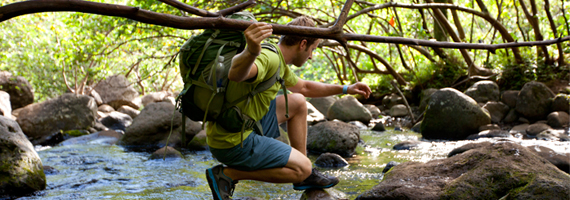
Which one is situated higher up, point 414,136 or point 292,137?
point 292,137

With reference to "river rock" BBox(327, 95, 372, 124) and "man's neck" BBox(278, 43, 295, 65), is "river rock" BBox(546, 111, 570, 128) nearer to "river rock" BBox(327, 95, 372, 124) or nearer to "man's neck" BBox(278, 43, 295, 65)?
"river rock" BBox(327, 95, 372, 124)

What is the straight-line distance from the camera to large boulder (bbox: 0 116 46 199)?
4.14 metres

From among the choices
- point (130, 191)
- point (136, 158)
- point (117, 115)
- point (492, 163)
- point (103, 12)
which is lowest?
point (117, 115)

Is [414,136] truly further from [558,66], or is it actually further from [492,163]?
[492,163]

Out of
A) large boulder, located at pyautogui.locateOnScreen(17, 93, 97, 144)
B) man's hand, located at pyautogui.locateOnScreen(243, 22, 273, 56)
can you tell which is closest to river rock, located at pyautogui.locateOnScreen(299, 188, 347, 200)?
man's hand, located at pyautogui.locateOnScreen(243, 22, 273, 56)

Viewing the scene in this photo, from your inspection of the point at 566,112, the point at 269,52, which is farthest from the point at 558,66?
the point at 269,52

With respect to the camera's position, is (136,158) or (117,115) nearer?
(136,158)

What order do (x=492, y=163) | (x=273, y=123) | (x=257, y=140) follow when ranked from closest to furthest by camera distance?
(x=257, y=140) → (x=492, y=163) → (x=273, y=123)

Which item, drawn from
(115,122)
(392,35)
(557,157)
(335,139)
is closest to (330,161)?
(335,139)

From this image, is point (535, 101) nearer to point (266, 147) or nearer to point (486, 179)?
point (486, 179)

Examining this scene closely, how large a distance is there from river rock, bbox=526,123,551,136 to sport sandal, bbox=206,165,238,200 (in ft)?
23.1

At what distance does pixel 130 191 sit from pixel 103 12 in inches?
126

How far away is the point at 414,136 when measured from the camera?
890 centimetres

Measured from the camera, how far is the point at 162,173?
5492 mm
